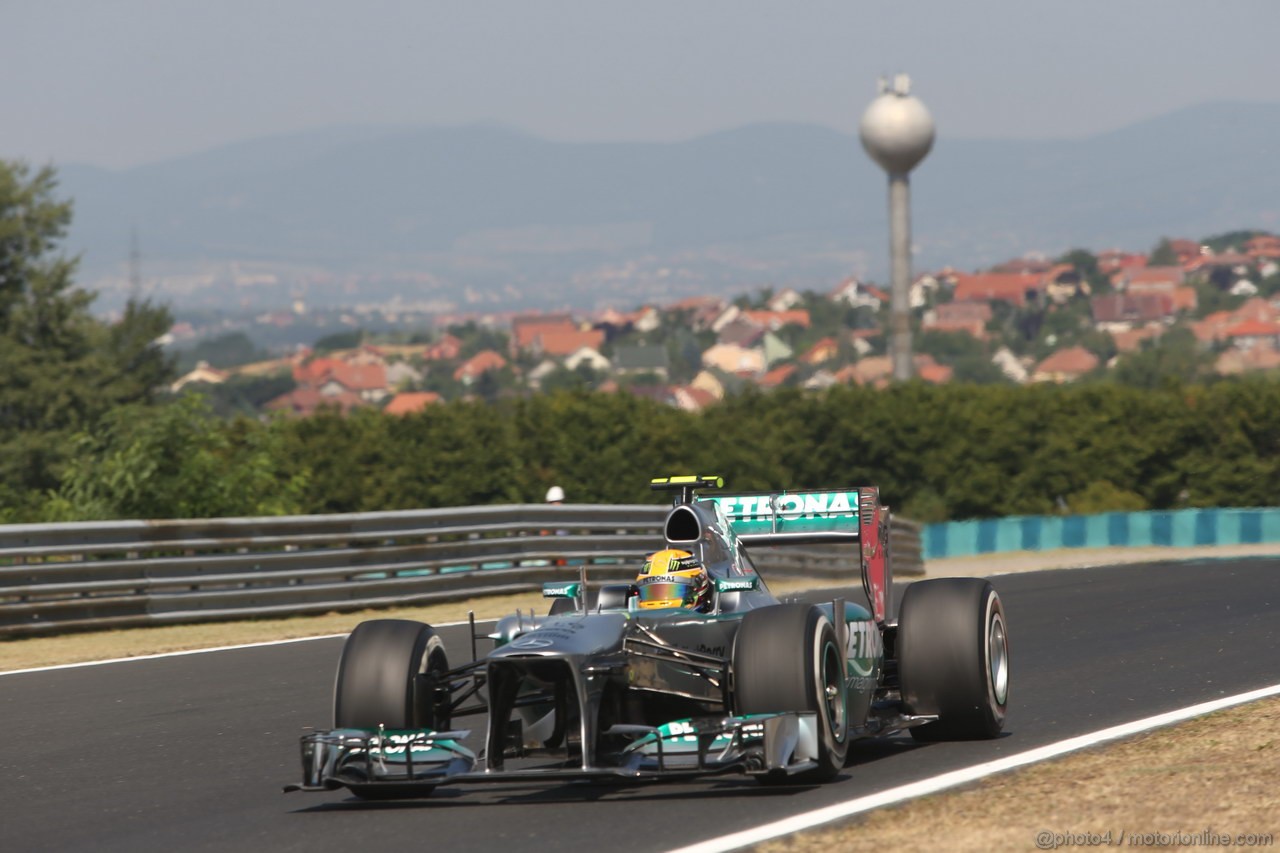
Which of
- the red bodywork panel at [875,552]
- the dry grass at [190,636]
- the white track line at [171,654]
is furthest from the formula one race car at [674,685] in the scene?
the dry grass at [190,636]

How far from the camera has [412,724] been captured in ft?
26.9

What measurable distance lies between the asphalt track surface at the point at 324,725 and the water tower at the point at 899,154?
89625 millimetres

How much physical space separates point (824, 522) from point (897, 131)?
98.1 meters

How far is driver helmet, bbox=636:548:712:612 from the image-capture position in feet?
29.2

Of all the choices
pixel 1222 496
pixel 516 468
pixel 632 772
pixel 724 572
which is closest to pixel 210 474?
pixel 724 572

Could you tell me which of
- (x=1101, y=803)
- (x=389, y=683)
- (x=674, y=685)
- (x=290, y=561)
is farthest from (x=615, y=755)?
(x=290, y=561)

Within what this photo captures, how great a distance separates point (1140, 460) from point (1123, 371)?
80303 millimetres

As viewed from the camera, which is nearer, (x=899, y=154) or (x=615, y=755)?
(x=615, y=755)

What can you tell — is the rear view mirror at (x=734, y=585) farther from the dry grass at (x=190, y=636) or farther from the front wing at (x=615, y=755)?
the dry grass at (x=190, y=636)

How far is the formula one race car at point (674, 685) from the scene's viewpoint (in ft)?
25.4

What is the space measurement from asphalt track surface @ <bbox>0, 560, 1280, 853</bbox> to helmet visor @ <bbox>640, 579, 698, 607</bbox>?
97cm

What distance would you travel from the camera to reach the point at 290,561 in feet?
58.9

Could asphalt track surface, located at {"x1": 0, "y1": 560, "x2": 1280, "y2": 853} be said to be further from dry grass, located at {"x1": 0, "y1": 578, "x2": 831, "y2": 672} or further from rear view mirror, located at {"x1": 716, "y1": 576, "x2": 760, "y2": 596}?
rear view mirror, located at {"x1": 716, "y1": 576, "x2": 760, "y2": 596}

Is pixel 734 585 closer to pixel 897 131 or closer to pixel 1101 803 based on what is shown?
pixel 1101 803
